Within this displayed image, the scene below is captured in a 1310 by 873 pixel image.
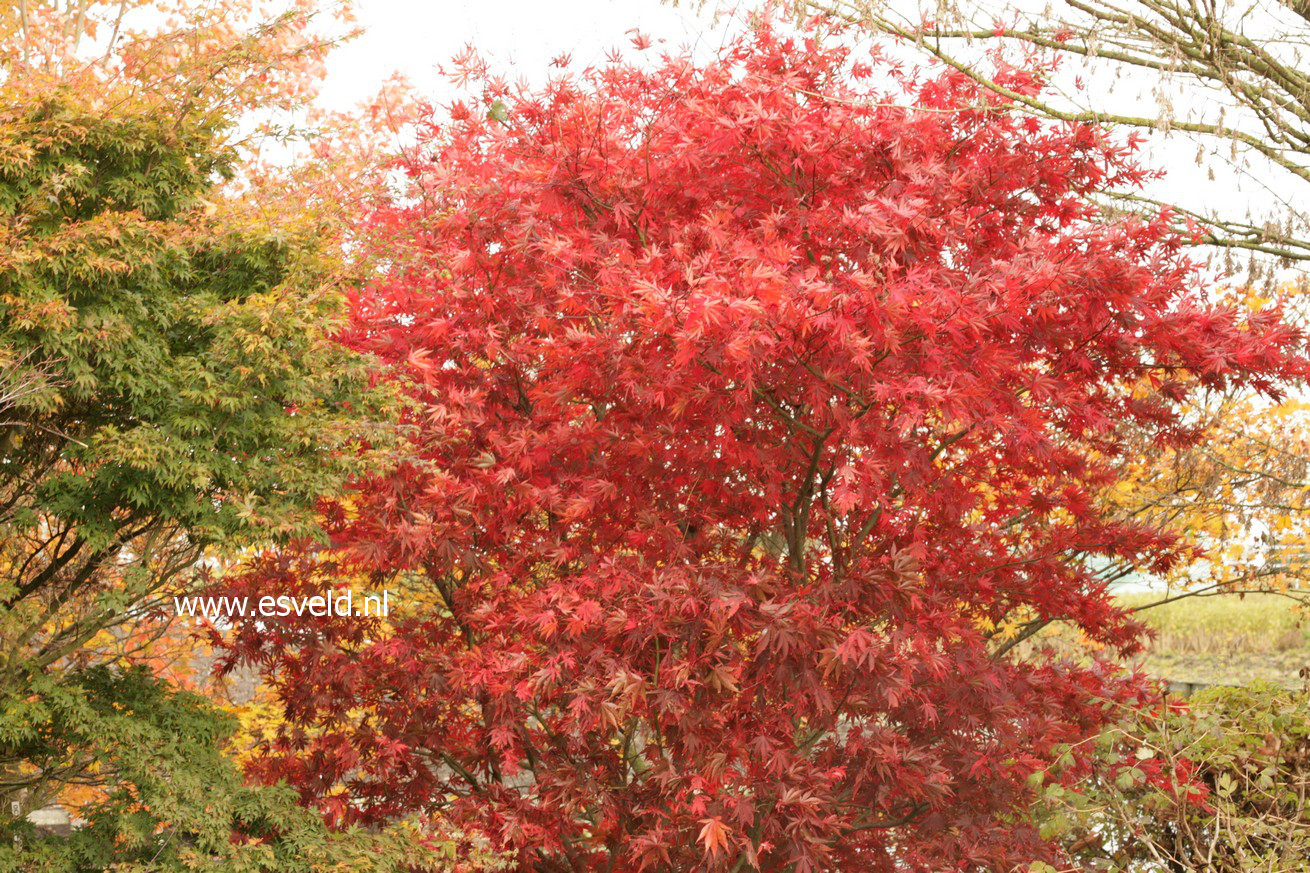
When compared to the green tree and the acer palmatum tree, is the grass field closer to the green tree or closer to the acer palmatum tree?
the acer palmatum tree

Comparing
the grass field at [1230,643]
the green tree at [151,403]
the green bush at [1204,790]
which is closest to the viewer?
the green tree at [151,403]

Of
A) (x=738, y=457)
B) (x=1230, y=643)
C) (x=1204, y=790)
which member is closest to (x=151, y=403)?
(x=738, y=457)

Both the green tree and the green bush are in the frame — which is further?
the green bush

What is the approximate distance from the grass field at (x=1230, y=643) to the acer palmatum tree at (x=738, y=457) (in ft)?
33.8

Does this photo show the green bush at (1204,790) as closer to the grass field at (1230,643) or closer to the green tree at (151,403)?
the green tree at (151,403)

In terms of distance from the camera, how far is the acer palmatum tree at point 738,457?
5.08m

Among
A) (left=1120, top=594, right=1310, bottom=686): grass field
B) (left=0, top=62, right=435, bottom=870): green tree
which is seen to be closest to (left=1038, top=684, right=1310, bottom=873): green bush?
(left=0, top=62, right=435, bottom=870): green tree

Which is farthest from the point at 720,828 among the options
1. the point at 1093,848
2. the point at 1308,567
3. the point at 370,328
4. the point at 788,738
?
the point at 1308,567

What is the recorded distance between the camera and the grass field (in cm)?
1573

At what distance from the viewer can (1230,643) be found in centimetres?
1711

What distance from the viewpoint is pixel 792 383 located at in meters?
5.40

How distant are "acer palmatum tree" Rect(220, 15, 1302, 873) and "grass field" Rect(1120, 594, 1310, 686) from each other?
10.3 m

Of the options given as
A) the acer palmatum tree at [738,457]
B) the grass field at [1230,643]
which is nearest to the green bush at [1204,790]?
the acer palmatum tree at [738,457]

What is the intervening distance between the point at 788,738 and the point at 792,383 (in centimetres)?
166
